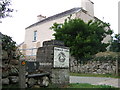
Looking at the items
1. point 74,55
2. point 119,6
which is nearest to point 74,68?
point 74,55

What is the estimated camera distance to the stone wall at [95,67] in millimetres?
13728

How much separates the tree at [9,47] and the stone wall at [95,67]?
1027 cm

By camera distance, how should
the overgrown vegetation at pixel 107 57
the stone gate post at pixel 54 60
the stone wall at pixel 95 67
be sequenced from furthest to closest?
1. the stone wall at pixel 95 67
2. the overgrown vegetation at pixel 107 57
3. the stone gate post at pixel 54 60

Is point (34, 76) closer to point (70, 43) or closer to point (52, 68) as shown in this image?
point (52, 68)

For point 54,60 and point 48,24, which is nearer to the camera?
point 54,60

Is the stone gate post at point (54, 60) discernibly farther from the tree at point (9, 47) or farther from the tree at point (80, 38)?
the tree at point (80, 38)

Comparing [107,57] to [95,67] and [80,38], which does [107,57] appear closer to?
[95,67]

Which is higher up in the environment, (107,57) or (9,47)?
(9,47)

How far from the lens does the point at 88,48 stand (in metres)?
14.6

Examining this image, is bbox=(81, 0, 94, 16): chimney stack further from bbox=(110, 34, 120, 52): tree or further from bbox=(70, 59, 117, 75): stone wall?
bbox=(70, 59, 117, 75): stone wall

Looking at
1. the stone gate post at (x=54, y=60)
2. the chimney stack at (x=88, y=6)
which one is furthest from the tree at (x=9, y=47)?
the chimney stack at (x=88, y=6)

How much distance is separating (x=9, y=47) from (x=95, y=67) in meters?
11.2

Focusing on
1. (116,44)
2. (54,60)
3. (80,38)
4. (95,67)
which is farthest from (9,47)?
(116,44)

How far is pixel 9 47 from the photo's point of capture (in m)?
4.87
